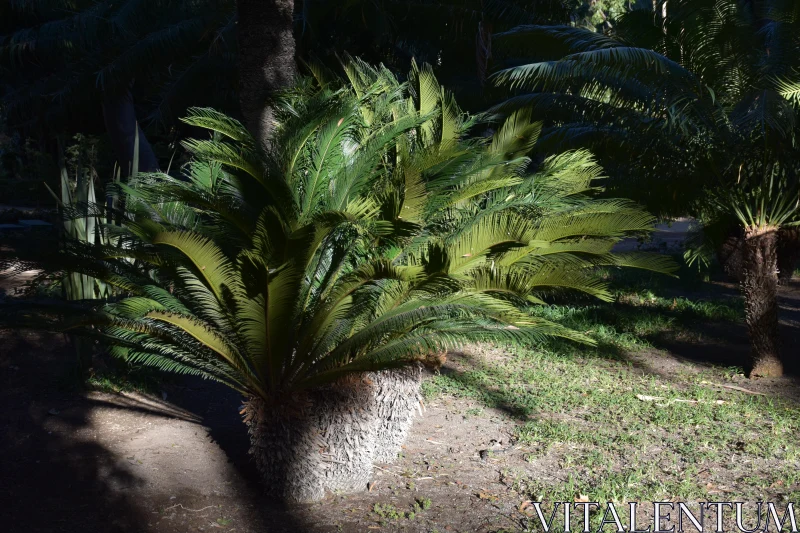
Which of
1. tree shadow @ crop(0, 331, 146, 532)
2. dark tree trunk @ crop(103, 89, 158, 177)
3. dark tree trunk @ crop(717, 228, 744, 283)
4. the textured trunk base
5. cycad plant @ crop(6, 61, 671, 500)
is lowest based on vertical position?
tree shadow @ crop(0, 331, 146, 532)

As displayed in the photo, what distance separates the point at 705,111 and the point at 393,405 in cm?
389

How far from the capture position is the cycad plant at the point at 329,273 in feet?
12.7

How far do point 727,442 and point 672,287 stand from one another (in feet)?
19.8

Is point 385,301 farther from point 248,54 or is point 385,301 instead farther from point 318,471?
point 248,54

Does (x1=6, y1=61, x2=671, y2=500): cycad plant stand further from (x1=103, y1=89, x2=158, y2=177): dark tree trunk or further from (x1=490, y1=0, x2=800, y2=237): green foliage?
(x1=103, y1=89, x2=158, y2=177): dark tree trunk

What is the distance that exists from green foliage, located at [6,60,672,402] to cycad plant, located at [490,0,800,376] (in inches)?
83.9

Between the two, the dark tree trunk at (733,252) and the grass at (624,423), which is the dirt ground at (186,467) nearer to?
the grass at (624,423)

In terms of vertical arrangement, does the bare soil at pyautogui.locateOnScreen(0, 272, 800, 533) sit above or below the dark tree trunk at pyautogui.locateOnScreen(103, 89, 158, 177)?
below

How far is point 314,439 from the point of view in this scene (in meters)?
4.22

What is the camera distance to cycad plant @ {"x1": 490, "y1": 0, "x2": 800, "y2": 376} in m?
6.30

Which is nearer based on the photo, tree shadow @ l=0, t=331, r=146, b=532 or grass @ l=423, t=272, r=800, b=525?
tree shadow @ l=0, t=331, r=146, b=532

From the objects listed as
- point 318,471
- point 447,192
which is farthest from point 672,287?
point 318,471

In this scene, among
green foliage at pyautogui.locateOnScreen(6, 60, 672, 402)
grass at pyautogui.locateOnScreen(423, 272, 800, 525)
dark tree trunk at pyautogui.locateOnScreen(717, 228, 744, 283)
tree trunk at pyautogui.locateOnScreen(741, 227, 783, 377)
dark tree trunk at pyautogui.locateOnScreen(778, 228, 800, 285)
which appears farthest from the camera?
dark tree trunk at pyautogui.locateOnScreen(778, 228, 800, 285)

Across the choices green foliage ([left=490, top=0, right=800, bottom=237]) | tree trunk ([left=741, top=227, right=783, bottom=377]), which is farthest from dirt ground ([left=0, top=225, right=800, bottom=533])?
green foliage ([left=490, top=0, right=800, bottom=237])
